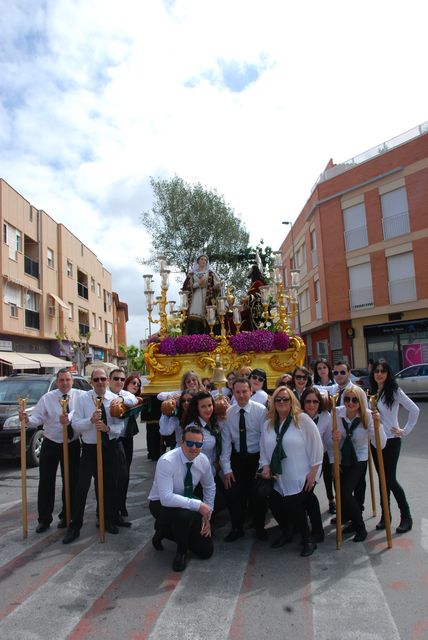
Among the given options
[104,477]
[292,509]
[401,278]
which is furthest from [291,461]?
[401,278]

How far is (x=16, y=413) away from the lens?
29.4ft

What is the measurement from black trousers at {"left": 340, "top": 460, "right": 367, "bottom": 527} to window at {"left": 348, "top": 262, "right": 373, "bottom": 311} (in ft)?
70.7

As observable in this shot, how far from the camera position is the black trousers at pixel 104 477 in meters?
5.17

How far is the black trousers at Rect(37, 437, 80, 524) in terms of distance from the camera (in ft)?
17.9

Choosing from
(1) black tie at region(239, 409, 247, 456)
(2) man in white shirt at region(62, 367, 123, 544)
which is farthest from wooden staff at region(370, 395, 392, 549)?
(2) man in white shirt at region(62, 367, 123, 544)

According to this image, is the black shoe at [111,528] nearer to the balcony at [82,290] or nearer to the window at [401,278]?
the window at [401,278]

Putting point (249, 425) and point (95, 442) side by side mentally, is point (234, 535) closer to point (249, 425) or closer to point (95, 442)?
point (249, 425)

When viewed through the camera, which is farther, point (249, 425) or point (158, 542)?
point (249, 425)

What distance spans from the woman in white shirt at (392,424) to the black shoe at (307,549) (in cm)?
101

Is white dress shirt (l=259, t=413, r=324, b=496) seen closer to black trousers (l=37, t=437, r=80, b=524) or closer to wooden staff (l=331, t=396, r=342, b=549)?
wooden staff (l=331, t=396, r=342, b=549)

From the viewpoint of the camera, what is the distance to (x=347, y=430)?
5.04 metres

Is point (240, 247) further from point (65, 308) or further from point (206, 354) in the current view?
point (206, 354)

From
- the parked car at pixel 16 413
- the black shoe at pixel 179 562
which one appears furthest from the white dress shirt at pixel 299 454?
the parked car at pixel 16 413

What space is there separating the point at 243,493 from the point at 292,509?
740 mm
